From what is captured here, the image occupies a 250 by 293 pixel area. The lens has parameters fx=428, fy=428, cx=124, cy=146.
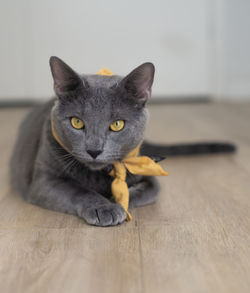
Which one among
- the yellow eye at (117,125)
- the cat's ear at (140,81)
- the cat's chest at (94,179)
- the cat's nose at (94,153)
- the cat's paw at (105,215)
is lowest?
the cat's paw at (105,215)

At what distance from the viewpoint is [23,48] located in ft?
16.2

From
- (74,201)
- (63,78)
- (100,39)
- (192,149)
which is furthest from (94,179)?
(100,39)

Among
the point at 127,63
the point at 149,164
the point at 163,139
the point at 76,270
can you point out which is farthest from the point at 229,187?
the point at 127,63

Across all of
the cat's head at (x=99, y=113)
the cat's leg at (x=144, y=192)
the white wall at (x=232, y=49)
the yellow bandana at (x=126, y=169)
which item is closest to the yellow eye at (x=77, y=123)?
the cat's head at (x=99, y=113)

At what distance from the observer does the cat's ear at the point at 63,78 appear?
1.26 m

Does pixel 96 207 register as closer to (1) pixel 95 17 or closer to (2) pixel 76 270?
(2) pixel 76 270

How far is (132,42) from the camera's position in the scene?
5070mm

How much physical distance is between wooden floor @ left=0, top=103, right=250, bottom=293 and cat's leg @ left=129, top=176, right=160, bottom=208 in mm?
31

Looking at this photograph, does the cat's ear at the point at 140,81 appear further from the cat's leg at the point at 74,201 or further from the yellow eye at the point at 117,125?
the cat's leg at the point at 74,201

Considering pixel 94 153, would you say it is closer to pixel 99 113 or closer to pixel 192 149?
pixel 99 113

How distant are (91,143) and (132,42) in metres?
4.06

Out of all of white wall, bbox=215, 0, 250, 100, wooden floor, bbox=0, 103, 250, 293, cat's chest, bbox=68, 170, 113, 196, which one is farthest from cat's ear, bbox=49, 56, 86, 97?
white wall, bbox=215, 0, 250, 100

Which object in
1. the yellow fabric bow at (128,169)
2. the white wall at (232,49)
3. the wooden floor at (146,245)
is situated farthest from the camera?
the white wall at (232,49)

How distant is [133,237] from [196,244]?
0.17 m
